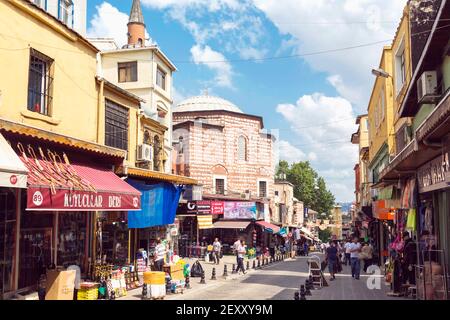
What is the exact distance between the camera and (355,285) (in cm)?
1625

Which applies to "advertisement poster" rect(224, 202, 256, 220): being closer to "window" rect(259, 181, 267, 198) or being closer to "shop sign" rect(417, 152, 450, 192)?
"window" rect(259, 181, 267, 198)

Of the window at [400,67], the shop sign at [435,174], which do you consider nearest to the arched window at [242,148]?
the window at [400,67]

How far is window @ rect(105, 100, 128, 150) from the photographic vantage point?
17.5m

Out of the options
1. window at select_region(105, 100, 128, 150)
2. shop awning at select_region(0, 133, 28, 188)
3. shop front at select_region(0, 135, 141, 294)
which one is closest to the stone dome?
window at select_region(105, 100, 128, 150)

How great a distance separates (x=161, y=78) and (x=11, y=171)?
792 inches

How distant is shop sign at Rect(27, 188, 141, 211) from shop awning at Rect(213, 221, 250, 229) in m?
21.8

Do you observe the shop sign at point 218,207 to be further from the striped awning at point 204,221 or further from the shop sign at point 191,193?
the shop sign at point 191,193

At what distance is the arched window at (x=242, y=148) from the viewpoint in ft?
147

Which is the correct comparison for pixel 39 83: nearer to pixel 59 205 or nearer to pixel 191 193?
pixel 59 205

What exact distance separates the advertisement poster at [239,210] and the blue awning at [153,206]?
1757cm

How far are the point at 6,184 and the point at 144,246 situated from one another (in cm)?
1163

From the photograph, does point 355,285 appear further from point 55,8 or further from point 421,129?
point 55,8

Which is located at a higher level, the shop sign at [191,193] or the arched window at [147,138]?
the arched window at [147,138]
